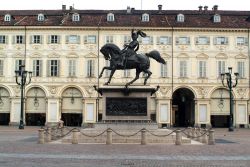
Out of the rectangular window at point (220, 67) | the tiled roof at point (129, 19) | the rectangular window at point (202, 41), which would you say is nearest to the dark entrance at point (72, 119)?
the tiled roof at point (129, 19)

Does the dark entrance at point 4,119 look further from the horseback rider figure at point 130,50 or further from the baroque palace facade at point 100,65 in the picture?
the horseback rider figure at point 130,50

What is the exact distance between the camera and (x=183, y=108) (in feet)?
252

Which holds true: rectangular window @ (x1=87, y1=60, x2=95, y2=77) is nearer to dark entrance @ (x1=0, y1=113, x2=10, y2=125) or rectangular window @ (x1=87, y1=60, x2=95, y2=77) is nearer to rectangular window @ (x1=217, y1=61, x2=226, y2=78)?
dark entrance @ (x1=0, y1=113, x2=10, y2=125)

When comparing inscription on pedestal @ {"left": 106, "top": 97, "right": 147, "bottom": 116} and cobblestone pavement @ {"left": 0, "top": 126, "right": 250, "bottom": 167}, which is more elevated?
inscription on pedestal @ {"left": 106, "top": 97, "right": 147, "bottom": 116}

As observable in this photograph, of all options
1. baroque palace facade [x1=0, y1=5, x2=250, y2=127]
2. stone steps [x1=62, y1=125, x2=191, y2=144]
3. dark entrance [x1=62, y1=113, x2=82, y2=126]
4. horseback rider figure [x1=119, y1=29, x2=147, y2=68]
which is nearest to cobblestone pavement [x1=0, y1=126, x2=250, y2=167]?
stone steps [x1=62, y1=125, x2=191, y2=144]

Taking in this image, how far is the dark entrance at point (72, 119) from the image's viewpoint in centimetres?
6981

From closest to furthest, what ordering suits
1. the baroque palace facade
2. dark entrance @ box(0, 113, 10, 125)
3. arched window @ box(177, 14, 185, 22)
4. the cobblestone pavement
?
the cobblestone pavement → the baroque palace facade → dark entrance @ box(0, 113, 10, 125) → arched window @ box(177, 14, 185, 22)

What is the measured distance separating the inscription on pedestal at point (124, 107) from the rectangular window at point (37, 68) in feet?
126

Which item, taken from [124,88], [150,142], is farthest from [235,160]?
[124,88]

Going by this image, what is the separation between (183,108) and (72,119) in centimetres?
1869

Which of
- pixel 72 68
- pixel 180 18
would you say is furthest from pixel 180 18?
pixel 72 68

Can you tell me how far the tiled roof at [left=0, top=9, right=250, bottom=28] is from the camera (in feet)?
229

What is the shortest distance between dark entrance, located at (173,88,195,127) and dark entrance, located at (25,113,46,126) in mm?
20650

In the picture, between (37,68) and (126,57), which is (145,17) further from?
(126,57)
